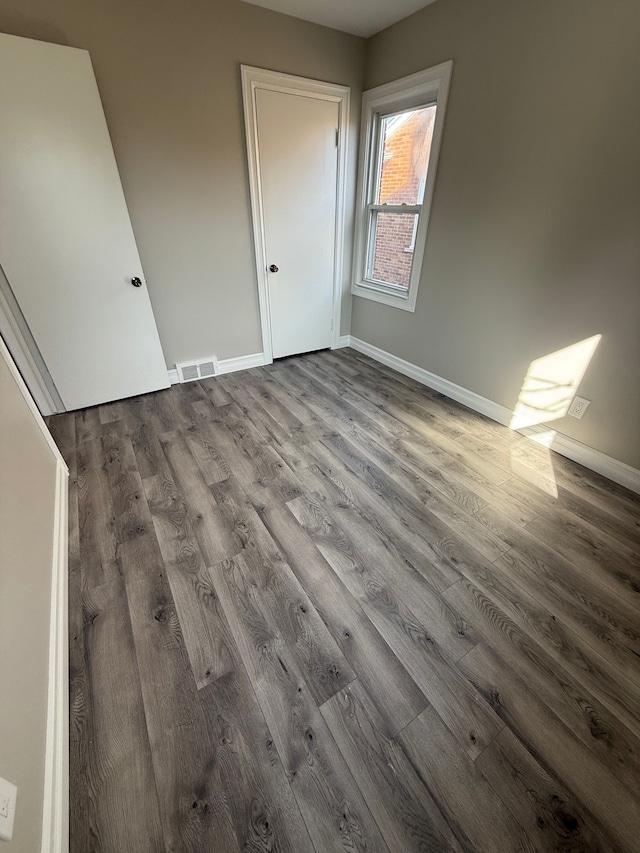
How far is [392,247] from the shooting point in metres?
3.26

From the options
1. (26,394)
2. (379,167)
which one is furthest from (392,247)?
(26,394)

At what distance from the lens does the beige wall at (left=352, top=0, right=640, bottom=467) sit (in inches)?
66.3

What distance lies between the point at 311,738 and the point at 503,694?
2.11 feet

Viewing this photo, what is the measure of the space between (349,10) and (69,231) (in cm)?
244

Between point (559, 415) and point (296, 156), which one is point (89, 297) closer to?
→ point (296, 156)

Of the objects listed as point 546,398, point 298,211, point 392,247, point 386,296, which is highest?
point 298,211

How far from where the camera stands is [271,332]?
132 inches

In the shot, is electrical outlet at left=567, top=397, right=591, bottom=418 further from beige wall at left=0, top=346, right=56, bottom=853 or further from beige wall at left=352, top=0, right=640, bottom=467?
beige wall at left=0, top=346, right=56, bottom=853

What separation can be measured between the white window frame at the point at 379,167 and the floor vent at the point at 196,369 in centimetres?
168

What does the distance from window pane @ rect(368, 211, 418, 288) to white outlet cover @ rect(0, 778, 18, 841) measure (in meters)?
3.43

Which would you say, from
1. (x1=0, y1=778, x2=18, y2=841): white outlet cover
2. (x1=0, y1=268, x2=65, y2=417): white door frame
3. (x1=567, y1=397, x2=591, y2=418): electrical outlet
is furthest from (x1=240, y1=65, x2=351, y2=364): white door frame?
(x1=0, y1=778, x2=18, y2=841): white outlet cover

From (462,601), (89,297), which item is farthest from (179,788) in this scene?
(89,297)

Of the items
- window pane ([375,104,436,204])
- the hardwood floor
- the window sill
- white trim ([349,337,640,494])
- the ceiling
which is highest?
the ceiling

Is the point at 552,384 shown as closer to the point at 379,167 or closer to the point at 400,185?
the point at 400,185
